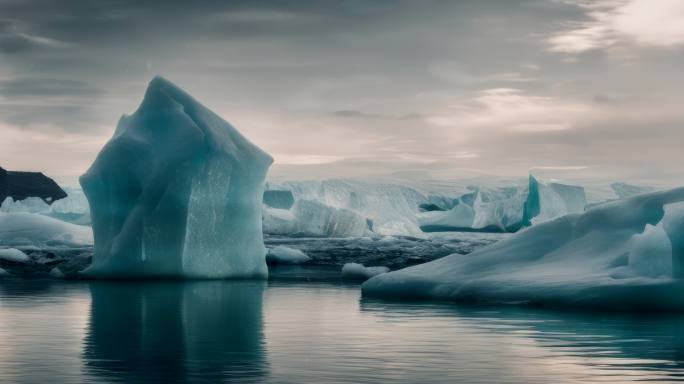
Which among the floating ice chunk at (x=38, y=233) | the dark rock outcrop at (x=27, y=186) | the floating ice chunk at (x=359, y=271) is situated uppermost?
the dark rock outcrop at (x=27, y=186)

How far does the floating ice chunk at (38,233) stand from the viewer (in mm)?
46625

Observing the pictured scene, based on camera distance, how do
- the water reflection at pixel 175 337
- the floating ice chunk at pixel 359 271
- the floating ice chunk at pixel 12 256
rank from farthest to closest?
the floating ice chunk at pixel 12 256, the floating ice chunk at pixel 359 271, the water reflection at pixel 175 337

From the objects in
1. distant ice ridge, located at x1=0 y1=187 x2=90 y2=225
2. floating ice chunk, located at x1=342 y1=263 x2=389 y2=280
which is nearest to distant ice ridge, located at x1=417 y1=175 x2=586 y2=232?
floating ice chunk, located at x1=342 y1=263 x2=389 y2=280

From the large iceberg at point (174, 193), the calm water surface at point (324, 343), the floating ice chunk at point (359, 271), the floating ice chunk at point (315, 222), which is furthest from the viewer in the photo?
the floating ice chunk at point (315, 222)

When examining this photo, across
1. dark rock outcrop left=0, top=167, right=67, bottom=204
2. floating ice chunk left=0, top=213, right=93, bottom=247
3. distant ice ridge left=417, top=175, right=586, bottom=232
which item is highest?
dark rock outcrop left=0, top=167, right=67, bottom=204

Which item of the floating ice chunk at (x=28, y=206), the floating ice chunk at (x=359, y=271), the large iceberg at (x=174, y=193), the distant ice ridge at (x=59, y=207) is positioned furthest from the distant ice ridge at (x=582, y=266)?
the floating ice chunk at (x=28, y=206)

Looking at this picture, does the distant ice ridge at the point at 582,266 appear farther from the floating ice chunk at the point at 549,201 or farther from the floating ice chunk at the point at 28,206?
the floating ice chunk at the point at 28,206

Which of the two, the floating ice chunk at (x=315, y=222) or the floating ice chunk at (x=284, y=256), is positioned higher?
the floating ice chunk at (x=315, y=222)

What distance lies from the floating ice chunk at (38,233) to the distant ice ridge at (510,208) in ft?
75.1

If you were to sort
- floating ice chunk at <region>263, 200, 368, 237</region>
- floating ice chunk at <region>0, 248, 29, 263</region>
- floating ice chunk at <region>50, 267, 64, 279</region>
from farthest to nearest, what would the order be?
floating ice chunk at <region>263, 200, 368, 237</region>, floating ice chunk at <region>0, 248, 29, 263</region>, floating ice chunk at <region>50, 267, 64, 279</region>

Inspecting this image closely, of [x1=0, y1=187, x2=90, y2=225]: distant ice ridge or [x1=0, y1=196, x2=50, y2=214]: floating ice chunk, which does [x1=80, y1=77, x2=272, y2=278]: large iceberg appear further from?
[x1=0, y1=196, x2=50, y2=214]: floating ice chunk

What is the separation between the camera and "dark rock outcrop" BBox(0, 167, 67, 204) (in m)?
128

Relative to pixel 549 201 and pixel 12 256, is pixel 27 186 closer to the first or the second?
pixel 549 201

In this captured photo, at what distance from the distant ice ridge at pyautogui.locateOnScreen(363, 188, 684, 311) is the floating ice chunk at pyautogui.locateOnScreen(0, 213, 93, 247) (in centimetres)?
2893
